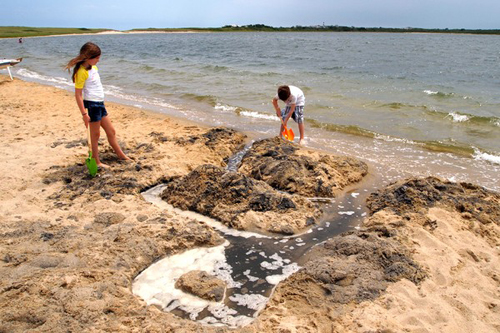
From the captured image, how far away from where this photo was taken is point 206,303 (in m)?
2.96

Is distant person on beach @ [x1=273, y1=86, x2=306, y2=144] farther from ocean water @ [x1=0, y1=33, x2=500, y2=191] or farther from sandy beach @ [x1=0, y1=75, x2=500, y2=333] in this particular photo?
sandy beach @ [x1=0, y1=75, x2=500, y2=333]

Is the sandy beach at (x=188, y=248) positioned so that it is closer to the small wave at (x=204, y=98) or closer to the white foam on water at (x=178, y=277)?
the white foam on water at (x=178, y=277)

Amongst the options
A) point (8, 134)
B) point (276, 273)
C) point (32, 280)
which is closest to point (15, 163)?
point (8, 134)

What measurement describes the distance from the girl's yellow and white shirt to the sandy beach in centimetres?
100

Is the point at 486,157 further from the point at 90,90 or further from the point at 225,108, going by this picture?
the point at 90,90

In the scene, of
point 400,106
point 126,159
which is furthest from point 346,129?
point 126,159

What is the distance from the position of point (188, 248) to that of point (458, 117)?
326 inches

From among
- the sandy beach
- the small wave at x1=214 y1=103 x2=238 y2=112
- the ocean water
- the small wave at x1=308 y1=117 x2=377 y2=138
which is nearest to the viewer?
the sandy beach

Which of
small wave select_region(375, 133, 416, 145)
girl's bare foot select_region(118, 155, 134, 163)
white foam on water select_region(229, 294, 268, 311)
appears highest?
girl's bare foot select_region(118, 155, 134, 163)

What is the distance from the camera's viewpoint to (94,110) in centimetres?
499

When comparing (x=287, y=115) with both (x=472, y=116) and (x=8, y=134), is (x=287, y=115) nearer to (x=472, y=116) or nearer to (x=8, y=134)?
(x=8, y=134)

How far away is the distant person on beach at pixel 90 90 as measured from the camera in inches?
183

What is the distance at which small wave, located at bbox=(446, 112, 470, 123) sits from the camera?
9.20 metres

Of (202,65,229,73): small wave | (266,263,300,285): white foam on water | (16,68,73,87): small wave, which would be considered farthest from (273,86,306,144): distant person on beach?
(202,65,229,73): small wave
